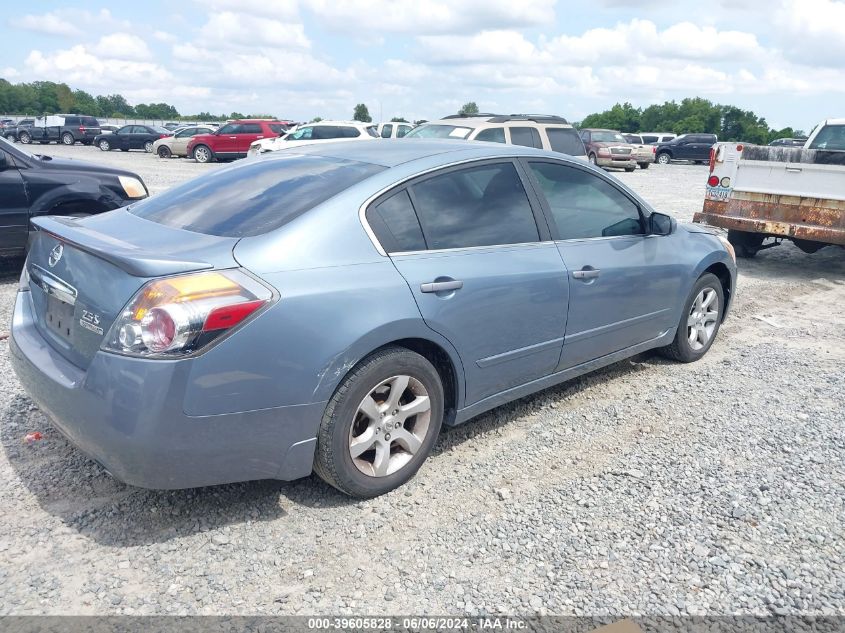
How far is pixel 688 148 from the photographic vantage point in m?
37.2

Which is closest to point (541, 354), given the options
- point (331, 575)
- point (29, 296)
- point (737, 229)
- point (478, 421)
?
point (478, 421)

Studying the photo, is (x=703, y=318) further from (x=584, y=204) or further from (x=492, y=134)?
(x=492, y=134)

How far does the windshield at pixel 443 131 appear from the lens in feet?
40.1

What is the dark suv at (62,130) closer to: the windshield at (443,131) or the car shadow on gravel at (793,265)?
the windshield at (443,131)

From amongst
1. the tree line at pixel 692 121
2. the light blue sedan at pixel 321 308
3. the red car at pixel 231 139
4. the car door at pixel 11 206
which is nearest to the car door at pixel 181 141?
the red car at pixel 231 139

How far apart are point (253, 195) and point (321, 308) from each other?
89 centimetres

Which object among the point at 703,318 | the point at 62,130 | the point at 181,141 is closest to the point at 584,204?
the point at 703,318

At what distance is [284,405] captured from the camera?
2.82m

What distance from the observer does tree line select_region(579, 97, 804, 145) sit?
207 ft

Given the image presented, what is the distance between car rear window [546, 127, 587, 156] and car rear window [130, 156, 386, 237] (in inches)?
396

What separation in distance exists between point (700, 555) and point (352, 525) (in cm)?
151

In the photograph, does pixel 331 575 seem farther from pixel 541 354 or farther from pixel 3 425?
pixel 3 425

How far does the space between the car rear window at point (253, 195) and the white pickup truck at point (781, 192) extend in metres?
Result: 6.72

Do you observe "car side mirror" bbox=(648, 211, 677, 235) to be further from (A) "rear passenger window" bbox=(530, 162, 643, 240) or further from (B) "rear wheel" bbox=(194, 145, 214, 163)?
(B) "rear wheel" bbox=(194, 145, 214, 163)
